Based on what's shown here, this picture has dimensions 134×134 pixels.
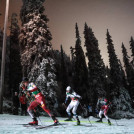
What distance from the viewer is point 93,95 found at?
28016mm

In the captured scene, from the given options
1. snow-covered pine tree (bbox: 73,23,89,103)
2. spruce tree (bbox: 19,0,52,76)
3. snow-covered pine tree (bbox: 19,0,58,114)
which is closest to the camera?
snow-covered pine tree (bbox: 19,0,58,114)

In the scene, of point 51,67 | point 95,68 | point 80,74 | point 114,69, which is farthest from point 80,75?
point 51,67

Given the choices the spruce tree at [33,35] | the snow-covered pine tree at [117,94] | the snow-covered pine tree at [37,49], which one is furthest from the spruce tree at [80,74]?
the spruce tree at [33,35]

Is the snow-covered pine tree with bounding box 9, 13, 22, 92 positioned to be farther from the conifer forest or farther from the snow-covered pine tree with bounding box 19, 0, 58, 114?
the snow-covered pine tree with bounding box 19, 0, 58, 114

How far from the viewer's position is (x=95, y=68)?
2970 cm

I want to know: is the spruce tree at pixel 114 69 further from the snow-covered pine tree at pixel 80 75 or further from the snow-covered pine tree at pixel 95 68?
the snow-covered pine tree at pixel 80 75

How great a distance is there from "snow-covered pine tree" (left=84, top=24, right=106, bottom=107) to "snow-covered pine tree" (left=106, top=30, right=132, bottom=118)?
4853 millimetres

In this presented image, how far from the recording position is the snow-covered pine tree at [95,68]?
27875mm

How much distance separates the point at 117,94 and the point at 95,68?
25.3ft

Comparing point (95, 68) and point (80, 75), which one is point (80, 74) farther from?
point (95, 68)

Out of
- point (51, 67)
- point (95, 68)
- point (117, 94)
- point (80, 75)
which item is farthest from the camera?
point (80, 75)

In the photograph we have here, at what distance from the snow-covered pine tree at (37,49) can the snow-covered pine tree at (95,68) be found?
13.3 meters

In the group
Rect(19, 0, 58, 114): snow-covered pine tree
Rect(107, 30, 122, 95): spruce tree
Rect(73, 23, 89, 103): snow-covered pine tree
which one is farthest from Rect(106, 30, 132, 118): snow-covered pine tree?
Rect(19, 0, 58, 114): snow-covered pine tree

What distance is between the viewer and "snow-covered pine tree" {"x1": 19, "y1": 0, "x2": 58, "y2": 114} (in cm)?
1575
